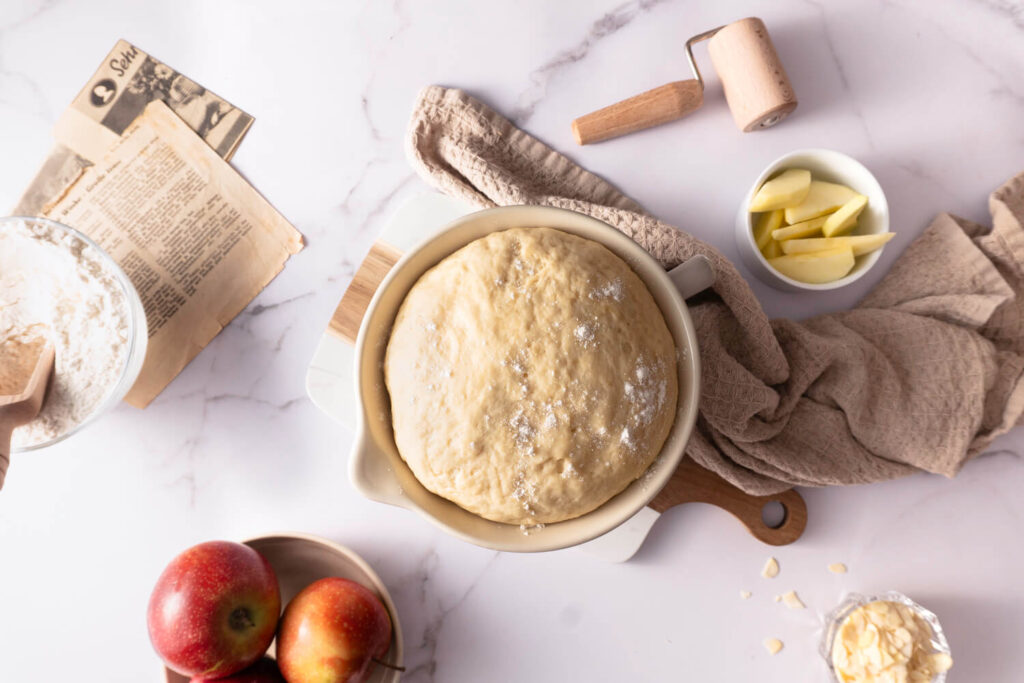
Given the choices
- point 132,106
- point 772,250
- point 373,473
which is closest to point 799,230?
point 772,250

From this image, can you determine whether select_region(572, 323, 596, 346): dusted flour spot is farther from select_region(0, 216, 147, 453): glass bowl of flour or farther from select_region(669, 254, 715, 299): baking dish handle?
select_region(0, 216, 147, 453): glass bowl of flour

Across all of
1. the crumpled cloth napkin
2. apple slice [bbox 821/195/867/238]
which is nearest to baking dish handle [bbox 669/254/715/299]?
the crumpled cloth napkin

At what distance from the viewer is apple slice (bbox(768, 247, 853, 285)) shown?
1291mm

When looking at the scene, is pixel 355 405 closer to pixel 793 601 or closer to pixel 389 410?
pixel 389 410

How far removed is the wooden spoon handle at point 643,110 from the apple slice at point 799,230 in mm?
317

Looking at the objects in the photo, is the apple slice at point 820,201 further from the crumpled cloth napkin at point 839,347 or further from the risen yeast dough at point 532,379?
the risen yeast dough at point 532,379

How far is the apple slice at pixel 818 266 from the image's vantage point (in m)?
1.29

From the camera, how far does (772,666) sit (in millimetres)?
1419

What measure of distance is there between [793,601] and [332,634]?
929mm

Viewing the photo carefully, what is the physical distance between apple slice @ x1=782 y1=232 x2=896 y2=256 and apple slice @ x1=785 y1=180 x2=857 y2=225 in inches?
1.8

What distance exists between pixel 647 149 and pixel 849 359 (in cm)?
58

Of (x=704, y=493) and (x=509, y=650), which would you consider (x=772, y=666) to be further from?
(x=509, y=650)

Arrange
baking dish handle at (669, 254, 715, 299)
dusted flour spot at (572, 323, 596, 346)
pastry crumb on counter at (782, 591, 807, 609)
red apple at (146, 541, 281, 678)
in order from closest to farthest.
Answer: dusted flour spot at (572, 323, 596, 346)
baking dish handle at (669, 254, 715, 299)
red apple at (146, 541, 281, 678)
pastry crumb on counter at (782, 591, 807, 609)

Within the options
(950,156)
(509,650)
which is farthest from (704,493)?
(950,156)
